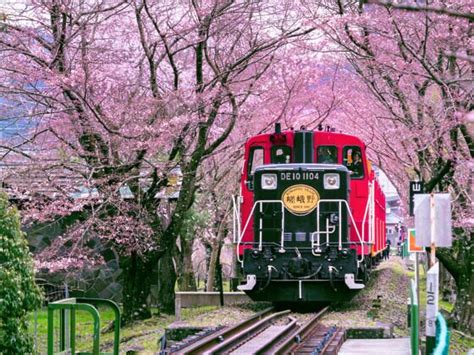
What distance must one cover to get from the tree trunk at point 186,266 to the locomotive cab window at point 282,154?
951cm

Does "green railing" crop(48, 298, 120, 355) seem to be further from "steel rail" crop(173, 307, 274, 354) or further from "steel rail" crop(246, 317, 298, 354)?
"steel rail" crop(246, 317, 298, 354)

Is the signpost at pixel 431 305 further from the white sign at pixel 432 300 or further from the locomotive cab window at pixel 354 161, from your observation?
the locomotive cab window at pixel 354 161

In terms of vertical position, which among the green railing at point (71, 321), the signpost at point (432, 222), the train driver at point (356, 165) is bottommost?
the green railing at point (71, 321)

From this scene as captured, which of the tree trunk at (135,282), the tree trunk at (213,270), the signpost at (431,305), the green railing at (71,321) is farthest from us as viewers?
the tree trunk at (213,270)

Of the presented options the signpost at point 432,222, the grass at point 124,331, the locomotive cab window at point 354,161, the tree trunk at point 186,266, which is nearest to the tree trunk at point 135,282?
the grass at point 124,331

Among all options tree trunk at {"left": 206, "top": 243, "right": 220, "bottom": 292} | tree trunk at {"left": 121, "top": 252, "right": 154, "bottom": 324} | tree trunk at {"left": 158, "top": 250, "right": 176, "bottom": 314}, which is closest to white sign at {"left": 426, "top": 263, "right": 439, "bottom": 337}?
tree trunk at {"left": 121, "top": 252, "right": 154, "bottom": 324}

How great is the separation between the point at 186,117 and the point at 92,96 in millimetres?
1927

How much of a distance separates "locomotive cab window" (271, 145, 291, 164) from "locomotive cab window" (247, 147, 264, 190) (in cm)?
33

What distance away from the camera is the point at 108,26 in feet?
57.3

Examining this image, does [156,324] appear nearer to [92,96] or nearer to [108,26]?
[92,96]

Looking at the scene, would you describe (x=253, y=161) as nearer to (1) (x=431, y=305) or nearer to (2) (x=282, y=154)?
(2) (x=282, y=154)

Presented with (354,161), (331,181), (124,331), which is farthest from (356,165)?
(124,331)

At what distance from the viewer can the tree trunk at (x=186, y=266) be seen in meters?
24.2

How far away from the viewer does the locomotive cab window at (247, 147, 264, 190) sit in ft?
49.9
